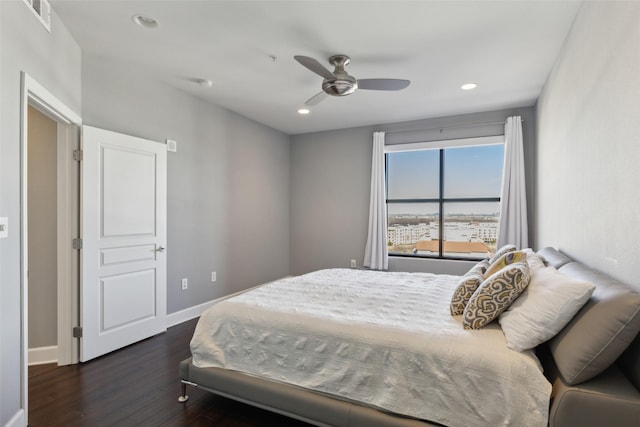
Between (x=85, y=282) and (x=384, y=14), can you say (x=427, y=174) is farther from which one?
(x=85, y=282)

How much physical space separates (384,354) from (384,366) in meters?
0.06

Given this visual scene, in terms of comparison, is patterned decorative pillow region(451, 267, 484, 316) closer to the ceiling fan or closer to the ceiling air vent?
the ceiling fan

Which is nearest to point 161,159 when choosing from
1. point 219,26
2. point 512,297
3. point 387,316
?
point 219,26

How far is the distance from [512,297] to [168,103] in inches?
146

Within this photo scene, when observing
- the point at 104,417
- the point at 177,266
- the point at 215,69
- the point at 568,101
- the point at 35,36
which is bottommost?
the point at 104,417

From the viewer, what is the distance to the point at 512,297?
5.66 feet

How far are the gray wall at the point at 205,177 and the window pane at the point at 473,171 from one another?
8.92 ft

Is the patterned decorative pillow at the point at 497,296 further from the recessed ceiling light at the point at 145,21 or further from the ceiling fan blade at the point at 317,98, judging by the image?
the recessed ceiling light at the point at 145,21

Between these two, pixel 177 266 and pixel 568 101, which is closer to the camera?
pixel 568 101

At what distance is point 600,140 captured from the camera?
5.98 feet

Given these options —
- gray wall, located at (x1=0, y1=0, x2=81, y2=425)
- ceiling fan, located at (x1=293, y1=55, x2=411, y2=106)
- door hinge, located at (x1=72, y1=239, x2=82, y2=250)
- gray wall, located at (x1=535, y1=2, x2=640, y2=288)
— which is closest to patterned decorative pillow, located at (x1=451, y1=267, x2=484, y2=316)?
gray wall, located at (x1=535, y1=2, x2=640, y2=288)

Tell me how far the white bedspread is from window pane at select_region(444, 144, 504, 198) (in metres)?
2.69

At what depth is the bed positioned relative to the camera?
1394 millimetres

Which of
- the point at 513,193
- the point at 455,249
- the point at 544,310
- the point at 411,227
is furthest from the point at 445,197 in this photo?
the point at 544,310
